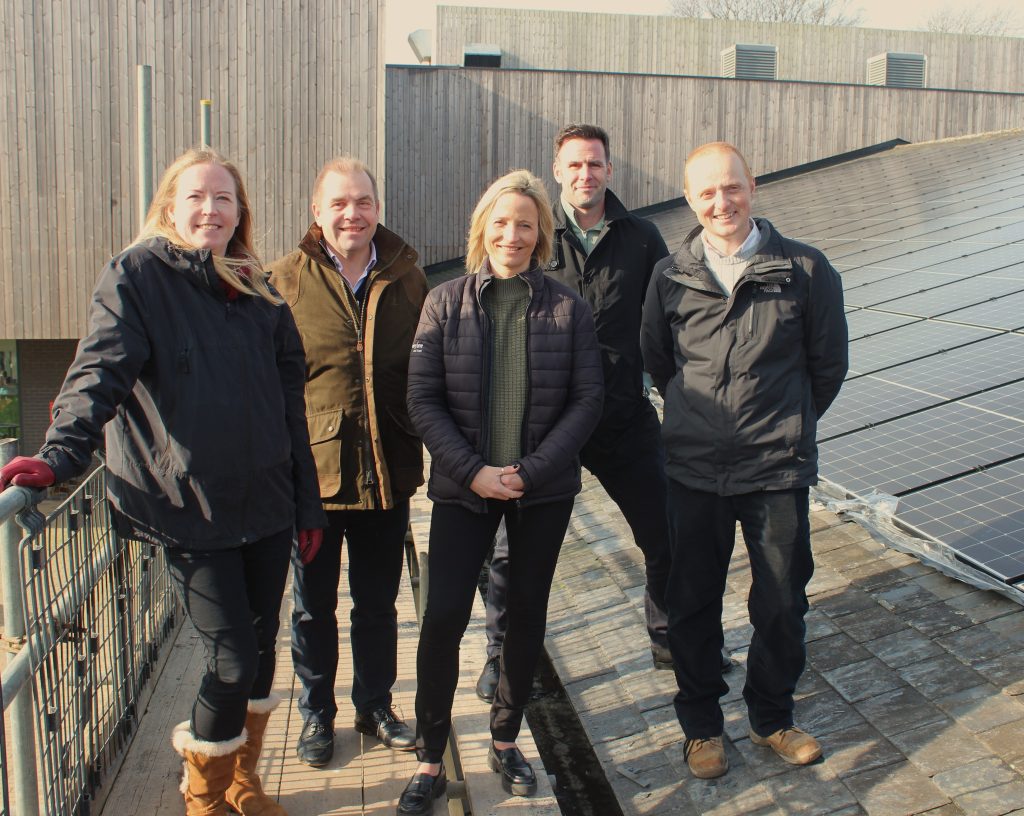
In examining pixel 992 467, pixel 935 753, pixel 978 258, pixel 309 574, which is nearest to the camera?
pixel 935 753

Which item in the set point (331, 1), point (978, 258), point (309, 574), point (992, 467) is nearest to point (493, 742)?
point (309, 574)

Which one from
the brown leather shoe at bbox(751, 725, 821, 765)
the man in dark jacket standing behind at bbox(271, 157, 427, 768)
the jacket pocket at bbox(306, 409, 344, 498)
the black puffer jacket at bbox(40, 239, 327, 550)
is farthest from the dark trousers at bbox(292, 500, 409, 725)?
the brown leather shoe at bbox(751, 725, 821, 765)

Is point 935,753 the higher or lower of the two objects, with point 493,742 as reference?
higher

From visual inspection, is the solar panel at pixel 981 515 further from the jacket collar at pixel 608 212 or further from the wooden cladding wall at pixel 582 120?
the wooden cladding wall at pixel 582 120

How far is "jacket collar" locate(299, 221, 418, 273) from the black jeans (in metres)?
1.02

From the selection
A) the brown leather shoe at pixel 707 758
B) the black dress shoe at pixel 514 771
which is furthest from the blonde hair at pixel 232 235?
the brown leather shoe at pixel 707 758

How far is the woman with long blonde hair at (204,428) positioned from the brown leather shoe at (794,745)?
177 centimetres

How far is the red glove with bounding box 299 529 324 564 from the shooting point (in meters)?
3.36

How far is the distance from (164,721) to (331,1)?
12.4m

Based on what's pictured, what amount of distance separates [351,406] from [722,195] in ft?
4.91

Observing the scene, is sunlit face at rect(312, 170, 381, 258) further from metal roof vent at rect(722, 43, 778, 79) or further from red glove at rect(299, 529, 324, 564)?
metal roof vent at rect(722, 43, 778, 79)

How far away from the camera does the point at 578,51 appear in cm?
2317

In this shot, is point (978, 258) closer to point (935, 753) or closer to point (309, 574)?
point (935, 753)

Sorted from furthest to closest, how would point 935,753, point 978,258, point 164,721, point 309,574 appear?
point 978,258, point 164,721, point 309,574, point 935,753
